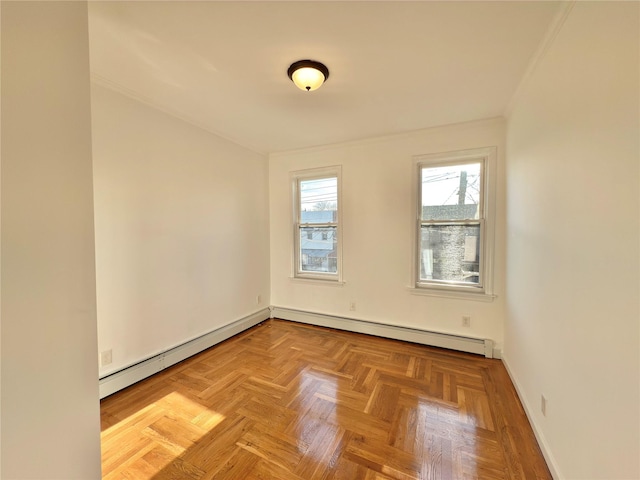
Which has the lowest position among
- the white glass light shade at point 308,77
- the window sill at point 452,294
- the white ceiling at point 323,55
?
the window sill at point 452,294

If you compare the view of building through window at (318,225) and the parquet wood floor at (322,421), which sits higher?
the view of building through window at (318,225)

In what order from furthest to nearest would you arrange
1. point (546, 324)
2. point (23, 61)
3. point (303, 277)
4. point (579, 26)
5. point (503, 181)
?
point (303, 277)
point (503, 181)
point (546, 324)
point (579, 26)
point (23, 61)

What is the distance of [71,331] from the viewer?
961mm

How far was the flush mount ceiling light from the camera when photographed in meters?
1.78

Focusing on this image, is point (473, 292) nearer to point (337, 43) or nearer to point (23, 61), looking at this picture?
point (337, 43)

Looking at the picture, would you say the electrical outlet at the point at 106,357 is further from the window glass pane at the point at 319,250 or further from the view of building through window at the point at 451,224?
the view of building through window at the point at 451,224

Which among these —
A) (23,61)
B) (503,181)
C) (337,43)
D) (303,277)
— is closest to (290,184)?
(303,277)

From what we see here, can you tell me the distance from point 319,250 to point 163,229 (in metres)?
2.02

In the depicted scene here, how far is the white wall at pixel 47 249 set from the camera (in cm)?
81

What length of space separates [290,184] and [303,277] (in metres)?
1.41

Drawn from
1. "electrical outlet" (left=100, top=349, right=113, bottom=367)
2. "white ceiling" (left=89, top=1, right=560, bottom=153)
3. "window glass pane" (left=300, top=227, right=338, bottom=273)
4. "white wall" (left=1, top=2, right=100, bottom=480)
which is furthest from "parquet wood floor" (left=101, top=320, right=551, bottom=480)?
"white ceiling" (left=89, top=1, right=560, bottom=153)

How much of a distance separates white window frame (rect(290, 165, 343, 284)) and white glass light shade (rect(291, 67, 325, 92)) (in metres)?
1.65

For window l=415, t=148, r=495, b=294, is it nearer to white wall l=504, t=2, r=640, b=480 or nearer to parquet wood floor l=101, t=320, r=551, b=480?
parquet wood floor l=101, t=320, r=551, b=480

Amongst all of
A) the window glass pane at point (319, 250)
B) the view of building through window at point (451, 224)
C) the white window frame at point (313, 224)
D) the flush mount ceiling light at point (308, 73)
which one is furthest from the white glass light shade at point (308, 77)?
the window glass pane at point (319, 250)
